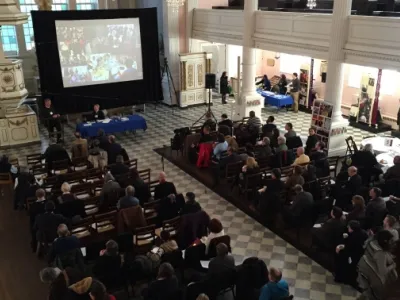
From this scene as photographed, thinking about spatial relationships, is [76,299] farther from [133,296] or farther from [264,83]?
[264,83]

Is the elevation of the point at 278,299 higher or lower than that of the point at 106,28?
lower

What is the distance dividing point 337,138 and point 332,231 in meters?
5.61

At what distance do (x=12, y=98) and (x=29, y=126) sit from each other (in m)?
1.08

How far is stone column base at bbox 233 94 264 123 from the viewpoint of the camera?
14781 mm

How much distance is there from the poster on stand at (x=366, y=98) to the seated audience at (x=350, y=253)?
30.4 ft

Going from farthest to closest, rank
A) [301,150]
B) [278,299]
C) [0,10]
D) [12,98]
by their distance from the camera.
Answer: [12,98] < [0,10] < [301,150] < [278,299]

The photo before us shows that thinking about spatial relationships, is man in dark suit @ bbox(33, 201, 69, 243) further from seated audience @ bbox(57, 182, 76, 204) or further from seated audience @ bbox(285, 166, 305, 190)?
seated audience @ bbox(285, 166, 305, 190)

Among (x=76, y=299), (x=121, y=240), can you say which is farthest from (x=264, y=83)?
(x=76, y=299)

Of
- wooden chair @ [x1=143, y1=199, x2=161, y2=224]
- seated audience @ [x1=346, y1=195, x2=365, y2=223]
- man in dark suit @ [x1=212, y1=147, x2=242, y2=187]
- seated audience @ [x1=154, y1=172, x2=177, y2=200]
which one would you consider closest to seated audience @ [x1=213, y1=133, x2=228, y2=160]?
man in dark suit @ [x1=212, y1=147, x2=242, y2=187]

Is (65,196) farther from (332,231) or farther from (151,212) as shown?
(332,231)

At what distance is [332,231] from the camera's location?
22.1 feet

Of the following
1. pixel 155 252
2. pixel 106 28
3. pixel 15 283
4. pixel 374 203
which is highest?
pixel 106 28

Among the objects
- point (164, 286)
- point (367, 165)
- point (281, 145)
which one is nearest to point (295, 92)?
point (281, 145)

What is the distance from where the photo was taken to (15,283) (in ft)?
22.3
